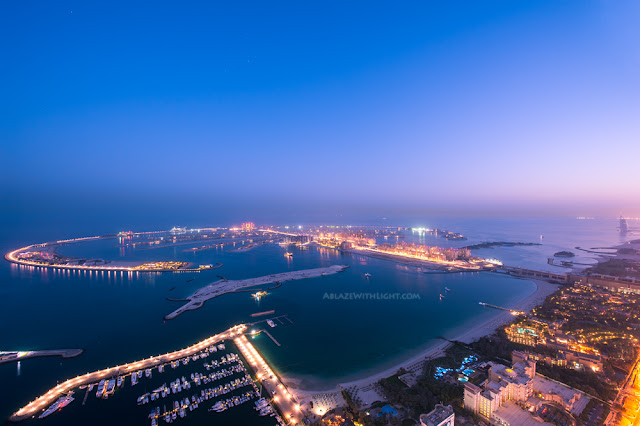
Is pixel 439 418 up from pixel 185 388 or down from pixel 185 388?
up

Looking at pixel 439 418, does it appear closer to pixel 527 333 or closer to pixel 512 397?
pixel 512 397

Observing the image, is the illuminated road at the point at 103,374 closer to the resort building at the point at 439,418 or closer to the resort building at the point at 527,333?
the resort building at the point at 439,418

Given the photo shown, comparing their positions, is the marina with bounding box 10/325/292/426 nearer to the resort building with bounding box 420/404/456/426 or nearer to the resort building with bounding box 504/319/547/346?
the resort building with bounding box 420/404/456/426

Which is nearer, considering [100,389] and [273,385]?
[100,389]

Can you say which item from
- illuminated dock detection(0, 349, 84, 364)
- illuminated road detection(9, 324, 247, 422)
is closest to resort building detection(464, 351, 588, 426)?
illuminated road detection(9, 324, 247, 422)

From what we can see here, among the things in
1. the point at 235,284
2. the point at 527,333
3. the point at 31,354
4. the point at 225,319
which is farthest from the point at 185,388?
the point at 527,333
